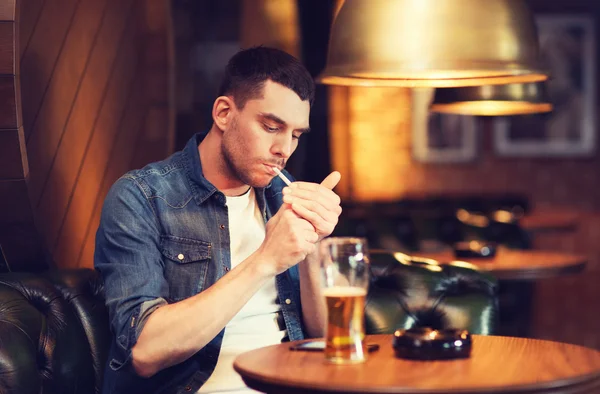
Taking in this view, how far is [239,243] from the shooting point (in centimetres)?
219

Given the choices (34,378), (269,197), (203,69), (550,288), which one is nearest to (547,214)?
(550,288)

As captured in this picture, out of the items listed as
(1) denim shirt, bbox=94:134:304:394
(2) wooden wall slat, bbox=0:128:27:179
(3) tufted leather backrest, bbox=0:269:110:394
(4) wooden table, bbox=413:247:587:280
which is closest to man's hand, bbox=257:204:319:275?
(1) denim shirt, bbox=94:134:304:394

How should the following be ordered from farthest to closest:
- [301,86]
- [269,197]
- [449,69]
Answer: [269,197] < [301,86] < [449,69]

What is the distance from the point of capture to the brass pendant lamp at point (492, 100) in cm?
301

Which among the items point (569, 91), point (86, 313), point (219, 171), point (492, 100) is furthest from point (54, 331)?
point (569, 91)

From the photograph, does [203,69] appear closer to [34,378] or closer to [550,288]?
[34,378]

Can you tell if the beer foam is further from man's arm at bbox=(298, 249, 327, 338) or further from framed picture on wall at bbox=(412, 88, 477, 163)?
framed picture on wall at bbox=(412, 88, 477, 163)

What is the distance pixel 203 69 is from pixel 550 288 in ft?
15.7

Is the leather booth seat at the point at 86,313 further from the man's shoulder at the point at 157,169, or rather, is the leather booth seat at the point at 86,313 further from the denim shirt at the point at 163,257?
the man's shoulder at the point at 157,169

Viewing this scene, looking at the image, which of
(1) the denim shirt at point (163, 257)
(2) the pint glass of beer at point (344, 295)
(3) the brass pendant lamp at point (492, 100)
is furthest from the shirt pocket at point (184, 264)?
(3) the brass pendant lamp at point (492, 100)

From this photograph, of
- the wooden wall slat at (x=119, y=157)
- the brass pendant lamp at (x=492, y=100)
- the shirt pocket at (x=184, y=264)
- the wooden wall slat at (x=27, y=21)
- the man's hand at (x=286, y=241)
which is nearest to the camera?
the man's hand at (x=286, y=241)

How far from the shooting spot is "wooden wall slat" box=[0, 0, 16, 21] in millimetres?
2178

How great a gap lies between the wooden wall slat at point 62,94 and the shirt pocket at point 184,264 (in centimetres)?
43

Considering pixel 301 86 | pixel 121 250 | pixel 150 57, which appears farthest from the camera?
pixel 150 57
